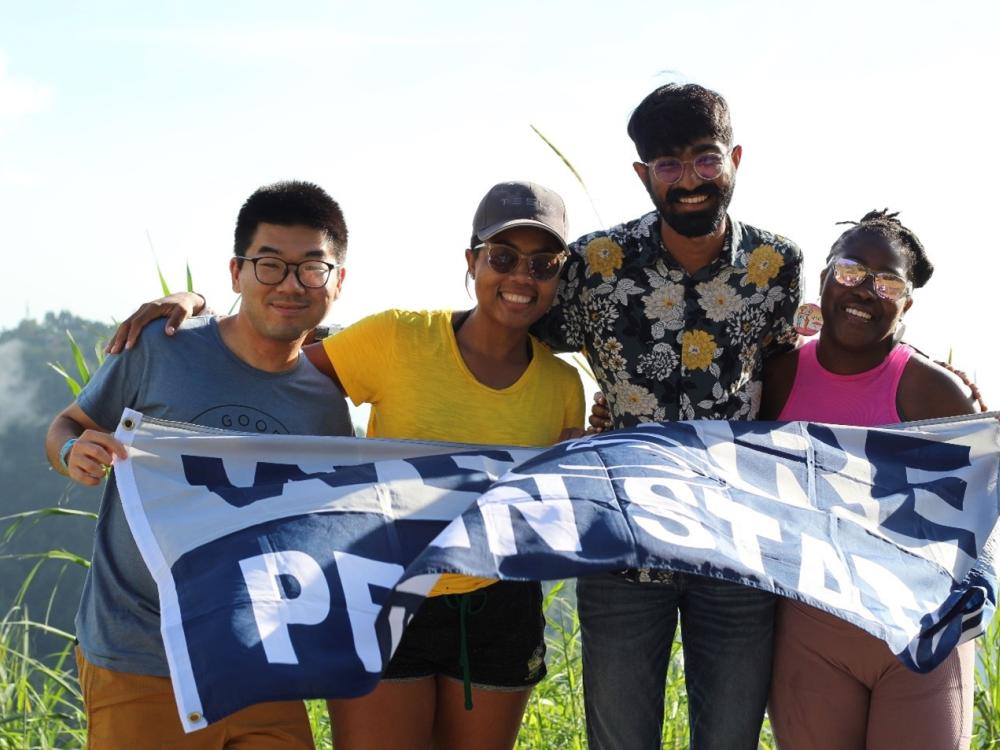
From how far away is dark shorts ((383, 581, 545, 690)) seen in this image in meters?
3.08

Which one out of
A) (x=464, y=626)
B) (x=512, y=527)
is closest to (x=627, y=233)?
(x=512, y=527)

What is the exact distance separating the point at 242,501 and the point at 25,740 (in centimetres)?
232

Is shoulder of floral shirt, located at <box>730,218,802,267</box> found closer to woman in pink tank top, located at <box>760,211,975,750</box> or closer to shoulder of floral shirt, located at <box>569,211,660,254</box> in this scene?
woman in pink tank top, located at <box>760,211,975,750</box>

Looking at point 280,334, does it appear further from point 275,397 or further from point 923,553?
point 923,553

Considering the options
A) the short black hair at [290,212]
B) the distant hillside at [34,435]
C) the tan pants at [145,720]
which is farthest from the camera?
the distant hillside at [34,435]

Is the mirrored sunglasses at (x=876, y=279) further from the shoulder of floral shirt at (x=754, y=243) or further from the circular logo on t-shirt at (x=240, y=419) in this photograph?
the circular logo on t-shirt at (x=240, y=419)

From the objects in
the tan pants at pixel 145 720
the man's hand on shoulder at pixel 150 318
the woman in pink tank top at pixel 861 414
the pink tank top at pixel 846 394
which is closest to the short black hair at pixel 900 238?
the woman in pink tank top at pixel 861 414

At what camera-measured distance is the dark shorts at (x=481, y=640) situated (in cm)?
308

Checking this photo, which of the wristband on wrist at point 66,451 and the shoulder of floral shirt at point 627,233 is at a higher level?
the shoulder of floral shirt at point 627,233

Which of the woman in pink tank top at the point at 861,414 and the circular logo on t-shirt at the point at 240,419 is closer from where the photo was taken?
the woman in pink tank top at the point at 861,414

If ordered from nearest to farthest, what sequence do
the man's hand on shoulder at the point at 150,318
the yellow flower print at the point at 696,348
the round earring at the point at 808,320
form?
the man's hand on shoulder at the point at 150,318 < the yellow flower print at the point at 696,348 < the round earring at the point at 808,320

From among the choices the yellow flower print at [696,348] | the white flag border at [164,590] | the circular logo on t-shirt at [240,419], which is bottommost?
the white flag border at [164,590]

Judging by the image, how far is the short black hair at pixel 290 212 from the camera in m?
3.15

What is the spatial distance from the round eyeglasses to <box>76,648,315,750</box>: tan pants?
1.80 metres
